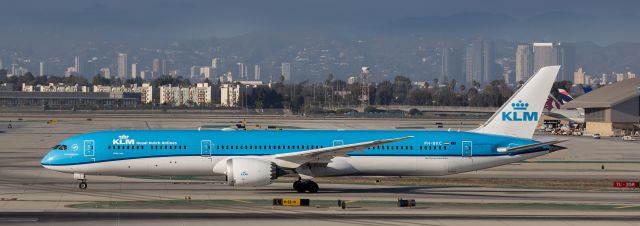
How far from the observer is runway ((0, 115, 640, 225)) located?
3956cm

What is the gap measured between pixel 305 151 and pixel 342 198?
3.16 m

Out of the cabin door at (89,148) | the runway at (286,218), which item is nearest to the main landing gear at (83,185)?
the cabin door at (89,148)

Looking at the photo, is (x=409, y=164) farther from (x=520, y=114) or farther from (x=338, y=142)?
(x=520, y=114)

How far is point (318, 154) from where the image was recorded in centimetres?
4872

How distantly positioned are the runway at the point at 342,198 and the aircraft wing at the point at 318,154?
1.62 meters

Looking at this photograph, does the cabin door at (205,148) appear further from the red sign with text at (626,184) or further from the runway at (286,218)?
the red sign with text at (626,184)

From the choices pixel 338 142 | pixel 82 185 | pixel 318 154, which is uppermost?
pixel 338 142

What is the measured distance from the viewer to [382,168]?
50875 millimetres

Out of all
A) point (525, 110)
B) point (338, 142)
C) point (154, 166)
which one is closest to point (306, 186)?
point (338, 142)

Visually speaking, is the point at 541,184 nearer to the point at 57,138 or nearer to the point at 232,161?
the point at 232,161

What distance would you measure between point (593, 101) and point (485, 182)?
2710 inches

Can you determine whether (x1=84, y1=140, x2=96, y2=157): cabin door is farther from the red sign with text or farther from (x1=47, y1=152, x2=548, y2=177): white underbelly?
the red sign with text

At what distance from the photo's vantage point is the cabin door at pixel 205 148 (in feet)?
162

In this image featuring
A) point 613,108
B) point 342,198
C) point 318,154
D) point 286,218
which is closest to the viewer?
point 286,218
